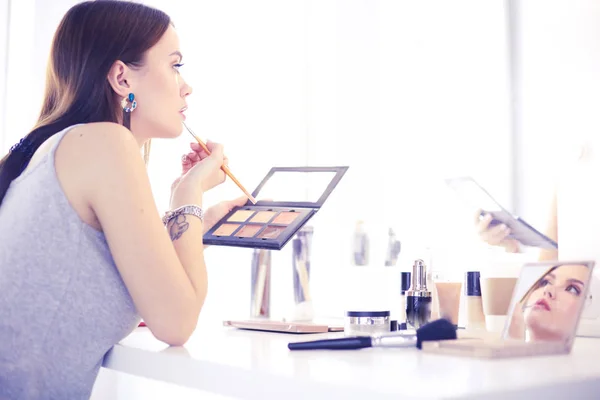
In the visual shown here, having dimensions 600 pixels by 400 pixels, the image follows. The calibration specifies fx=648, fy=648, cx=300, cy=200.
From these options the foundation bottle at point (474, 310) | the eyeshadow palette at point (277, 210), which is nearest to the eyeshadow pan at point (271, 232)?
the eyeshadow palette at point (277, 210)

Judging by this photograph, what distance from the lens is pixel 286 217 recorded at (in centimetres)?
117

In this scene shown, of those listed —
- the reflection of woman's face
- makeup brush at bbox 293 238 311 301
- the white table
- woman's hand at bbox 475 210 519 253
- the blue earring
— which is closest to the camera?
the white table

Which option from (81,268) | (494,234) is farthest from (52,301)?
(494,234)

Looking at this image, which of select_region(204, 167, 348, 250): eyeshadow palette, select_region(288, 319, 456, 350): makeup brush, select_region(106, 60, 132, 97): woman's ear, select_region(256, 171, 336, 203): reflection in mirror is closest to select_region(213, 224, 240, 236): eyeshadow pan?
select_region(204, 167, 348, 250): eyeshadow palette

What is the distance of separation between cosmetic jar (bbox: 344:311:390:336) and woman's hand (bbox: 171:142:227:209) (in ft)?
1.03

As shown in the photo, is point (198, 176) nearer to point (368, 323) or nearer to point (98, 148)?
point (98, 148)

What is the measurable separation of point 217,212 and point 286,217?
0.60ft

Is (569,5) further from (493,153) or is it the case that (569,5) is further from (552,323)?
(552,323)

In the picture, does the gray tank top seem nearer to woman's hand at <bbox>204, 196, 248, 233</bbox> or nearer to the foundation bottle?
woman's hand at <bbox>204, 196, 248, 233</bbox>

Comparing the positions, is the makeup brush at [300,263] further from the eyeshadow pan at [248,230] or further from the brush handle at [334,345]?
the brush handle at [334,345]

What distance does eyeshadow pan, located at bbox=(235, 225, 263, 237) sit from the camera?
1162mm

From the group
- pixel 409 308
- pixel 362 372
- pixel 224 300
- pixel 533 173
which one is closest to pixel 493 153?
pixel 533 173

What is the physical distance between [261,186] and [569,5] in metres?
0.69

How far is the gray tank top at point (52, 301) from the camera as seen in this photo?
87 centimetres
